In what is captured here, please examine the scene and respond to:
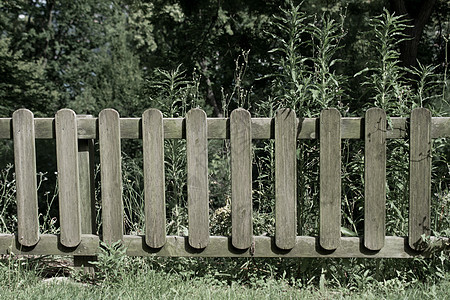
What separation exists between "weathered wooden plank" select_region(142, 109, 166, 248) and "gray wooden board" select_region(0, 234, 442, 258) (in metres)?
0.09

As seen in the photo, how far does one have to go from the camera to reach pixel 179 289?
2.94 meters

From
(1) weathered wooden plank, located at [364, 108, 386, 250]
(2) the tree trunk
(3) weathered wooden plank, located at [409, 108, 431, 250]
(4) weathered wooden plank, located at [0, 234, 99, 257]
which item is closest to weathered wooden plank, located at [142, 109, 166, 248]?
(4) weathered wooden plank, located at [0, 234, 99, 257]

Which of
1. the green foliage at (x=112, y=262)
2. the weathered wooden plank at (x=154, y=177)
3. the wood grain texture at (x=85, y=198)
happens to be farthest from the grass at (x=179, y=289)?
the weathered wooden plank at (x=154, y=177)

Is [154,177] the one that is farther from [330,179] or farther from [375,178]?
[375,178]

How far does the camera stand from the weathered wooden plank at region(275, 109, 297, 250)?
3.03 metres

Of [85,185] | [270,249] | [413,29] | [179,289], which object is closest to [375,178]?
[270,249]

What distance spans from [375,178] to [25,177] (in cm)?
239

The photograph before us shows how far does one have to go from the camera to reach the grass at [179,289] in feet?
9.25

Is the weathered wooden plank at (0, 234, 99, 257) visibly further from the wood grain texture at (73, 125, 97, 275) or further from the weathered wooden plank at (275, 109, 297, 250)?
the weathered wooden plank at (275, 109, 297, 250)

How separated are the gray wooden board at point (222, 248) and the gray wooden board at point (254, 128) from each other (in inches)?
27.4

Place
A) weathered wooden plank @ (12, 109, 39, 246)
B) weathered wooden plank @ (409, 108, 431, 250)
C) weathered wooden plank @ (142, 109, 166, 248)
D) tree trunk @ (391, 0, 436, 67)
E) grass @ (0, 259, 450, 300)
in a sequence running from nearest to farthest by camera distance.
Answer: grass @ (0, 259, 450, 300), weathered wooden plank @ (409, 108, 431, 250), weathered wooden plank @ (142, 109, 166, 248), weathered wooden plank @ (12, 109, 39, 246), tree trunk @ (391, 0, 436, 67)

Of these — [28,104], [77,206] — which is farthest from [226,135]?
[28,104]

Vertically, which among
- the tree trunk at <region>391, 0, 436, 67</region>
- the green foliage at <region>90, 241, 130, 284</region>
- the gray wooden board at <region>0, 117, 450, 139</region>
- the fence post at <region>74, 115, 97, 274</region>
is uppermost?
the tree trunk at <region>391, 0, 436, 67</region>

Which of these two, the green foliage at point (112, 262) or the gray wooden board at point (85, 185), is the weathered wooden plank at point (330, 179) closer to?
the green foliage at point (112, 262)
